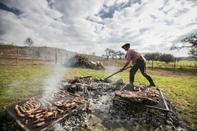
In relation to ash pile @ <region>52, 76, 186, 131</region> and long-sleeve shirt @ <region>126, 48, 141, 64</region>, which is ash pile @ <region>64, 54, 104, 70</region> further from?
ash pile @ <region>52, 76, 186, 131</region>

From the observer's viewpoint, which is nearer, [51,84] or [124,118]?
[124,118]

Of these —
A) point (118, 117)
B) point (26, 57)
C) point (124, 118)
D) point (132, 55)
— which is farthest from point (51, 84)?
point (26, 57)

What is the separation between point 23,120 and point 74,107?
53.1 inches

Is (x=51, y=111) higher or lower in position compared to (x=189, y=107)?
higher

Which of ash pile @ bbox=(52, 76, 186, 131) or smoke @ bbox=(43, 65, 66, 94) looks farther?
smoke @ bbox=(43, 65, 66, 94)

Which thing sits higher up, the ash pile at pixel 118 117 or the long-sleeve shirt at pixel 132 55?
the long-sleeve shirt at pixel 132 55

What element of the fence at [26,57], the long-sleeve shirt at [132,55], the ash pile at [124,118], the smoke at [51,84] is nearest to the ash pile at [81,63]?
the fence at [26,57]

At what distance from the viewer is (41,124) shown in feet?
8.72

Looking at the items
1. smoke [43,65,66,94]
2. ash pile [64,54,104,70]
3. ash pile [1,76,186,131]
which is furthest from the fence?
ash pile [1,76,186,131]

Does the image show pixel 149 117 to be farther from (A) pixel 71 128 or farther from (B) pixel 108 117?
(A) pixel 71 128

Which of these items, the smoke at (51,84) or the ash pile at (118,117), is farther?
the smoke at (51,84)

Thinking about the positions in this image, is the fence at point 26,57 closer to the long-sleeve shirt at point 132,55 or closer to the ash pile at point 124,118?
the long-sleeve shirt at point 132,55

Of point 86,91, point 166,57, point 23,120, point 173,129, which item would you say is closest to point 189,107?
point 173,129

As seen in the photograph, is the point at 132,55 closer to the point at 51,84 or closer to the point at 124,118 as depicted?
the point at 124,118
